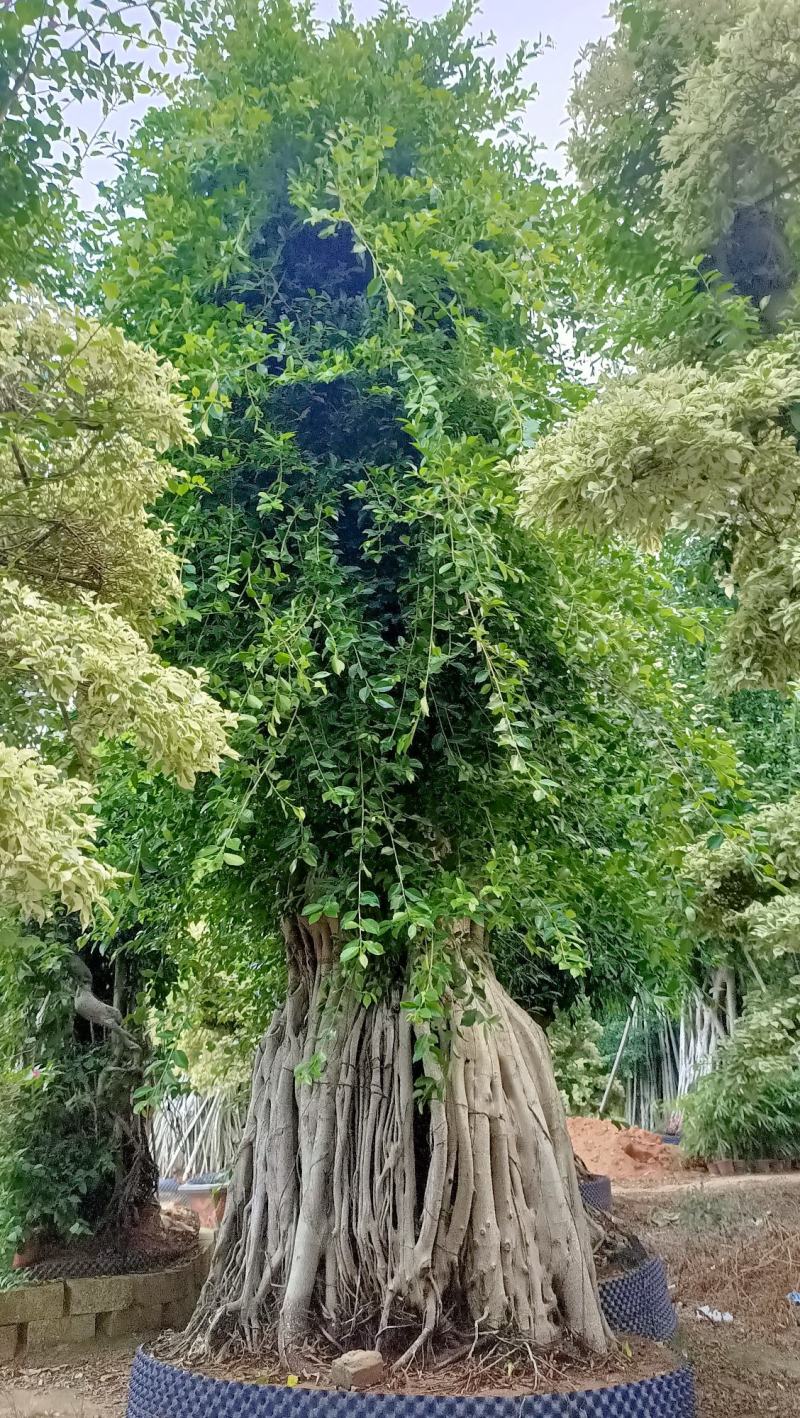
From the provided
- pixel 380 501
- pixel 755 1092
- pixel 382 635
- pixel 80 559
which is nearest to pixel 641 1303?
pixel 382 635

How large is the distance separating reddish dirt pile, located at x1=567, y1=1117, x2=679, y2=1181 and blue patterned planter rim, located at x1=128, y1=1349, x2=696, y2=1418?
927 cm

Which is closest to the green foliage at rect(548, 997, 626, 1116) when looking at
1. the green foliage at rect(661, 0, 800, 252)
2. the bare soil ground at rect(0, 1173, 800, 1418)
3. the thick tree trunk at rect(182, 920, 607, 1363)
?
the bare soil ground at rect(0, 1173, 800, 1418)

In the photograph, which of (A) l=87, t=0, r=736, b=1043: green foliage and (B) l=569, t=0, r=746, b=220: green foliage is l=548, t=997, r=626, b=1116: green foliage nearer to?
(A) l=87, t=0, r=736, b=1043: green foliage

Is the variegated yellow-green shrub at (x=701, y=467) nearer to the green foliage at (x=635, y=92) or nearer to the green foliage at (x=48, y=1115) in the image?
the green foliage at (x=635, y=92)

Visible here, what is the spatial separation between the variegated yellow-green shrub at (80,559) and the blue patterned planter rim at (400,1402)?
5.62 feet

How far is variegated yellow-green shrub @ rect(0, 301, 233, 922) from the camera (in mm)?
1993

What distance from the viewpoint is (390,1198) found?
354 centimetres

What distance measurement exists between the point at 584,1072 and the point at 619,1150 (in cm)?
218

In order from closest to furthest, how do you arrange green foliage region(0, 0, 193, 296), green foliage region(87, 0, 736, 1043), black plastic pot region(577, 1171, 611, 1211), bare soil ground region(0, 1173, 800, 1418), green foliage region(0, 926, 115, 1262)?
1. green foliage region(0, 0, 193, 296)
2. bare soil ground region(0, 1173, 800, 1418)
3. green foliage region(87, 0, 736, 1043)
4. green foliage region(0, 926, 115, 1262)
5. black plastic pot region(577, 1171, 611, 1211)

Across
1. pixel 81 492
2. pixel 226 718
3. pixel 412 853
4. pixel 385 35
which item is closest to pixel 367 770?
pixel 412 853

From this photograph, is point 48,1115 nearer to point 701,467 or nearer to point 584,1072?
point 701,467

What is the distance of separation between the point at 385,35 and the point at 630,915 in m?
3.81

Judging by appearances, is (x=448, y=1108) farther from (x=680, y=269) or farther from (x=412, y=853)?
(x=680, y=269)

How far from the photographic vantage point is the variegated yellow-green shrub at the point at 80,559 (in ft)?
6.54
